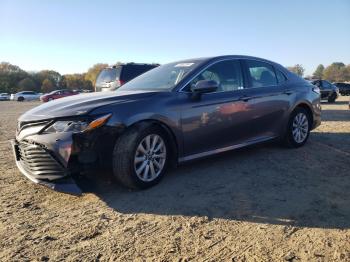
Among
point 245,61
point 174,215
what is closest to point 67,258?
point 174,215

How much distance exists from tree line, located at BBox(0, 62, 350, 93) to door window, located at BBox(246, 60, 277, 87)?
3469 inches

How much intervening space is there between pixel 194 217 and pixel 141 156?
3.46ft

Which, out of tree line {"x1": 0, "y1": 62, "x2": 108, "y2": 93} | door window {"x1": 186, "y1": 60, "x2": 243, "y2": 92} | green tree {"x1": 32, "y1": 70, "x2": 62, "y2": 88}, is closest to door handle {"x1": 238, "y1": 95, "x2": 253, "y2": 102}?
door window {"x1": 186, "y1": 60, "x2": 243, "y2": 92}

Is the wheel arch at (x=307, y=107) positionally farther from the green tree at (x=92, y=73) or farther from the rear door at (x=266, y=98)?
the green tree at (x=92, y=73)

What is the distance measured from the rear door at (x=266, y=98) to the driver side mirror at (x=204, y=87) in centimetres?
86

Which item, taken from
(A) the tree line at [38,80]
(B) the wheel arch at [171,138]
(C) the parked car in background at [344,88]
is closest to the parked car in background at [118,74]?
(B) the wheel arch at [171,138]

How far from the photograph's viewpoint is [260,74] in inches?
239

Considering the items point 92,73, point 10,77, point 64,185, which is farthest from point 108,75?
point 92,73

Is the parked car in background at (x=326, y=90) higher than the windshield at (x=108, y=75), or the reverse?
the windshield at (x=108, y=75)

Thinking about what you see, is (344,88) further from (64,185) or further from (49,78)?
(49,78)

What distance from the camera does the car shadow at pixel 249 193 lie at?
364 cm

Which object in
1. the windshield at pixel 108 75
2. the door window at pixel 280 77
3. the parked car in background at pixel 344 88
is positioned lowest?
the parked car in background at pixel 344 88

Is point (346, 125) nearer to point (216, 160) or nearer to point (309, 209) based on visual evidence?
point (216, 160)

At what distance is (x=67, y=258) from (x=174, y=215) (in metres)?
1.15
